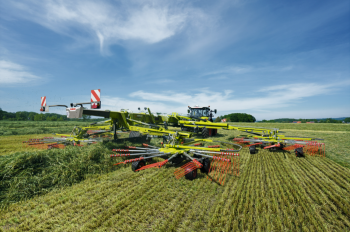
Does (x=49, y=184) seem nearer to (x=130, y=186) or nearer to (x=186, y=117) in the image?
(x=130, y=186)

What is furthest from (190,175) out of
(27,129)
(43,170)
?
(27,129)

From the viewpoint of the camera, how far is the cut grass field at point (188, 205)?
3045mm

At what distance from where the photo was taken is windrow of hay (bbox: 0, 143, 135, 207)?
3.96m

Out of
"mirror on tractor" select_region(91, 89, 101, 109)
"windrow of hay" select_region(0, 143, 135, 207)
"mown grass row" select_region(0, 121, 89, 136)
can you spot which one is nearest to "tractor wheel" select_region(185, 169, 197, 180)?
"windrow of hay" select_region(0, 143, 135, 207)

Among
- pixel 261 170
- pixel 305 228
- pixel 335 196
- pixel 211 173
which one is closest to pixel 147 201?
pixel 211 173

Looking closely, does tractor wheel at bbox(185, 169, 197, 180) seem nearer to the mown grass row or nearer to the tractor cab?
the tractor cab

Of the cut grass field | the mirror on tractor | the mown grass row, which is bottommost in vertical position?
the cut grass field

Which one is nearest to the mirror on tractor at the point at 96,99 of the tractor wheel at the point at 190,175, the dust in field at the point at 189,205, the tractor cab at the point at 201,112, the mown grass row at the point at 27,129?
the dust in field at the point at 189,205

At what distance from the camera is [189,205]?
146 inches

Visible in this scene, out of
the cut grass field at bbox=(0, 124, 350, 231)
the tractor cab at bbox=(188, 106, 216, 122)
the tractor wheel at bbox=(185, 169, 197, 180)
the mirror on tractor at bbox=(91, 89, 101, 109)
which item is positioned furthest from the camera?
the tractor cab at bbox=(188, 106, 216, 122)

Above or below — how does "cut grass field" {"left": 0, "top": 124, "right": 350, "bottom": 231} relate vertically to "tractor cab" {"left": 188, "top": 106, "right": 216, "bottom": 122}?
below

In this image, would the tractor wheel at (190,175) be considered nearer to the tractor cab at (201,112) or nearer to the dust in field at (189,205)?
the dust in field at (189,205)

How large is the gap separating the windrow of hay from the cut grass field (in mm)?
285

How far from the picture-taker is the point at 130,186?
4695 mm
